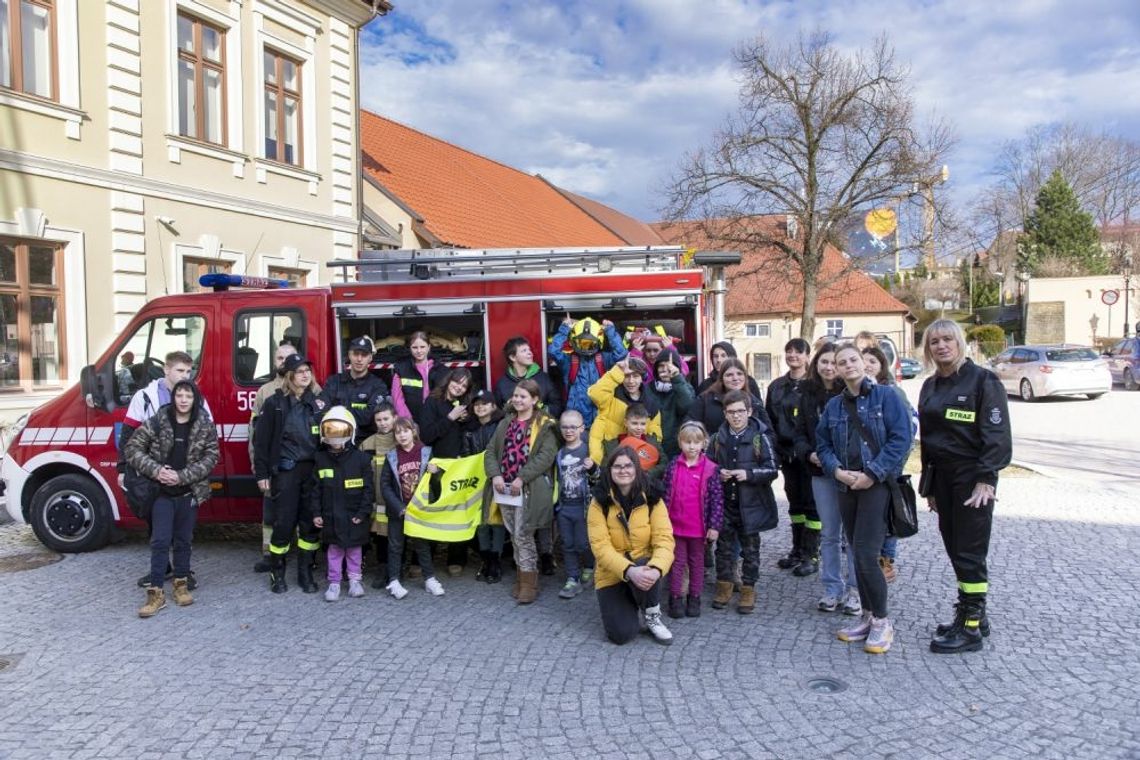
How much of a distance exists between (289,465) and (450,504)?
1.23 metres

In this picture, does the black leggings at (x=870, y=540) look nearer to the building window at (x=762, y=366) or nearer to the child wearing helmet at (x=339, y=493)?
the child wearing helmet at (x=339, y=493)

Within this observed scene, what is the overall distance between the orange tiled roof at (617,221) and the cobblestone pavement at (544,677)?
33569 millimetres

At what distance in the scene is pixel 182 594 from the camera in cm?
580

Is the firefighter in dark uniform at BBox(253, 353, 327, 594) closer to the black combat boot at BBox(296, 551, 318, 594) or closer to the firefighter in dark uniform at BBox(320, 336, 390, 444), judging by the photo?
the black combat boot at BBox(296, 551, 318, 594)

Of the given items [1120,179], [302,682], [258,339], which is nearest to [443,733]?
[302,682]

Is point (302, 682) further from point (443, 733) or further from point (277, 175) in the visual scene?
point (277, 175)

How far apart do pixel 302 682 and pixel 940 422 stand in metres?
3.84

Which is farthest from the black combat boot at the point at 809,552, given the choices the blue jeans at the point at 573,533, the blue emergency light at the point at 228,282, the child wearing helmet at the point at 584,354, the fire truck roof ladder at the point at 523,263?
the blue emergency light at the point at 228,282

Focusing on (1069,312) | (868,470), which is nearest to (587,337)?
(868,470)

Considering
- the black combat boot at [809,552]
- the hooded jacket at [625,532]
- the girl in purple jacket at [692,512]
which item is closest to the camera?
the hooded jacket at [625,532]

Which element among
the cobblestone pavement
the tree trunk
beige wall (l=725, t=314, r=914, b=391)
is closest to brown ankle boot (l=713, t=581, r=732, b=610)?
the cobblestone pavement

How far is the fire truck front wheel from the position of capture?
272 inches

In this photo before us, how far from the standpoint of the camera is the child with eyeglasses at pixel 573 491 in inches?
229

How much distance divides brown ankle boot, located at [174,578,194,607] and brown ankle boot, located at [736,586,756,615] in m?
3.83
